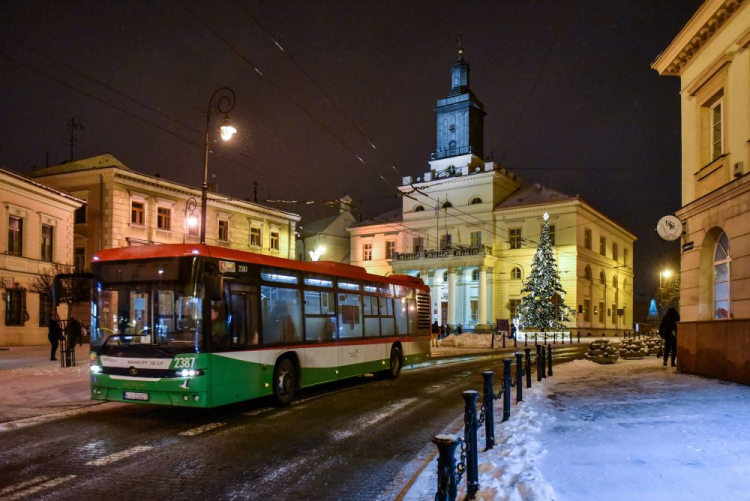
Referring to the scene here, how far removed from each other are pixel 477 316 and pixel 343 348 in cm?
4519

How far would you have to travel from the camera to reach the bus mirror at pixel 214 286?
9.82m

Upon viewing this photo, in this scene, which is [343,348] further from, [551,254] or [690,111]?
[551,254]

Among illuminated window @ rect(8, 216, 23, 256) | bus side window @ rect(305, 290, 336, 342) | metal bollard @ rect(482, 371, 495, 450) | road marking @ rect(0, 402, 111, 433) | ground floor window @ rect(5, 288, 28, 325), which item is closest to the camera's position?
metal bollard @ rect(482, 371, 495, 450)

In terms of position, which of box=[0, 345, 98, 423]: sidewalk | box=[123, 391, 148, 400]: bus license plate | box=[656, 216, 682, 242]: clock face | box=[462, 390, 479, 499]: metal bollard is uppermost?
box=[656, 216, 682, 242]: clock face

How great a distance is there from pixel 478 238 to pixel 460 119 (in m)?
13.8

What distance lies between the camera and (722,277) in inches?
568

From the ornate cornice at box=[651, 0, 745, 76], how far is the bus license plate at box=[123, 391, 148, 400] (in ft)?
47.9

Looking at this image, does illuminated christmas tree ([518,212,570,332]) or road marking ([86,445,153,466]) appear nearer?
road marking ([86,445,153,466])

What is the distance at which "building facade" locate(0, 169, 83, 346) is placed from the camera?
27922mm

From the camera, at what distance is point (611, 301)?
6656 cm

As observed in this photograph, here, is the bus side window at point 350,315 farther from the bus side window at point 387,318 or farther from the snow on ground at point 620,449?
the snow on ground at point 620,449

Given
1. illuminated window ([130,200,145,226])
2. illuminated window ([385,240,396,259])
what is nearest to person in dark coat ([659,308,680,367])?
illuminated window ([130,200,145,226])

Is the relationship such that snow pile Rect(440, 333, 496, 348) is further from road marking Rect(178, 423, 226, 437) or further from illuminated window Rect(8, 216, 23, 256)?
road marking Rect(178, 423, 226, 437)

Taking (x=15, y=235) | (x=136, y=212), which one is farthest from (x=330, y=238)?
(x=15, y=235)
